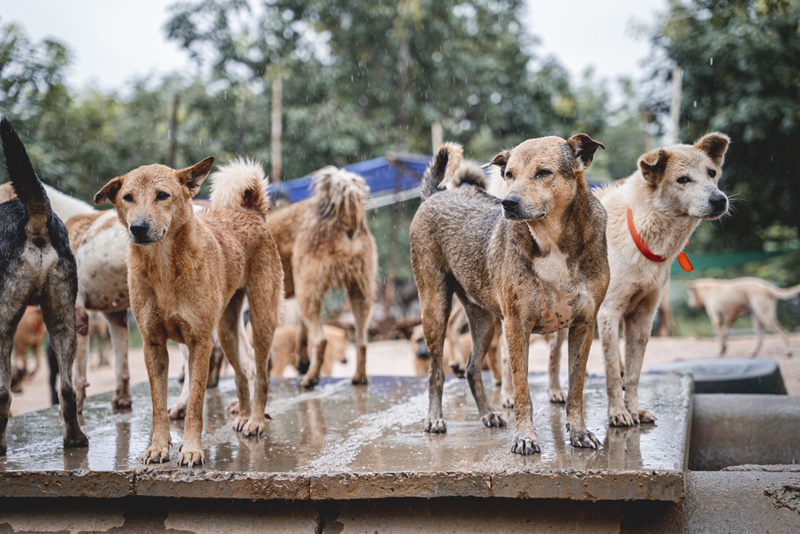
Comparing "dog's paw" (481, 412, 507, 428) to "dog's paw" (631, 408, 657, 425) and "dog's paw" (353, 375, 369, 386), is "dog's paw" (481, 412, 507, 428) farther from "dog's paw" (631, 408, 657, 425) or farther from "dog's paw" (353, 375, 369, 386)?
"dog's paw" (353, 375, 369, 386)

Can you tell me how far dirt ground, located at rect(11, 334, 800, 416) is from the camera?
1199 cm

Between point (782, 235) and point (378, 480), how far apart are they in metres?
23.0

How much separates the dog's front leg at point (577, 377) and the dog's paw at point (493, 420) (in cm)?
69

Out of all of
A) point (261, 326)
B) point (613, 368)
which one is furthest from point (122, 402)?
point (613, 368)

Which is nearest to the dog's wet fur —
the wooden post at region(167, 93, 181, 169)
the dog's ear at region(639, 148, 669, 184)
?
the dog's ear at region(639, 148, 669, 184)

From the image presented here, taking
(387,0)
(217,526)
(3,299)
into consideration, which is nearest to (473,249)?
(217,526)

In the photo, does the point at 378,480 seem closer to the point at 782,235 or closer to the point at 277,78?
the point at 277,78

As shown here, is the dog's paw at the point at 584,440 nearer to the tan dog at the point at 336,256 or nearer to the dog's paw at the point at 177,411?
the dog's paw at the point at 177,411

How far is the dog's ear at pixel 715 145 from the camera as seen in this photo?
177 inches

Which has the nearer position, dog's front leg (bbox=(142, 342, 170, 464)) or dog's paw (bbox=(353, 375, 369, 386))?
dog's front leg (bbox=(142, 342, 170, 464))

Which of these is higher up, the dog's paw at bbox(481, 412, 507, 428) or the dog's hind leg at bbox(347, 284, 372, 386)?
the dog's hind leg at bbox(347, 284, 372, 386)

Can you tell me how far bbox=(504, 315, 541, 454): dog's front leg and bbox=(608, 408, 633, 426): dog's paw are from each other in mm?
741

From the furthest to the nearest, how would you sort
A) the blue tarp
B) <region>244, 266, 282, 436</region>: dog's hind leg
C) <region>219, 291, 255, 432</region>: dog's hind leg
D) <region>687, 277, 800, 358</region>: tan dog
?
the blue tarp < <region>687, 277, 800, 358</region>: tan dog < <region>219, 291, 255, 432</region>: dog's hind leg < <region>244, 266, 282, 436</region>: dog's hind leg

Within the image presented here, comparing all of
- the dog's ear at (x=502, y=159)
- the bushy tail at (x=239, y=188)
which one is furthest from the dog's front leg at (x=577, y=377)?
the bushy tail at (x=239, y=188)
